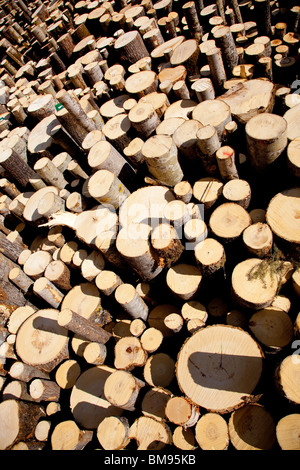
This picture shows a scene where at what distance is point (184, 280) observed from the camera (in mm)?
3041

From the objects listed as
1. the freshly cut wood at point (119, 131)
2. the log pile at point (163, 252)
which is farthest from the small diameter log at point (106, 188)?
the freshly cut wood at point (119, 131)

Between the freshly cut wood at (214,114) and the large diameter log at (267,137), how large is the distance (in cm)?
45

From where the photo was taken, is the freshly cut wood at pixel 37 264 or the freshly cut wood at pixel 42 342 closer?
the freshly cut wood at pixel 42 342

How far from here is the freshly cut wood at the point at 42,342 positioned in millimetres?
3330

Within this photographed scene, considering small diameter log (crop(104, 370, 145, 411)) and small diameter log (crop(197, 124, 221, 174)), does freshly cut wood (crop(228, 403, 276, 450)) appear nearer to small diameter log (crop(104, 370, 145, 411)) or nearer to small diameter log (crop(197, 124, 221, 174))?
small diameter log (crop(104, 370, 145, 411))

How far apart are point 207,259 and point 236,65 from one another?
341 centimetres

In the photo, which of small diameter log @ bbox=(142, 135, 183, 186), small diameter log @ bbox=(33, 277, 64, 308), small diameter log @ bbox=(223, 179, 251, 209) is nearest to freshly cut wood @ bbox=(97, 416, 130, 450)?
small diameter log @ bbox=(33, 277, 64, 308)

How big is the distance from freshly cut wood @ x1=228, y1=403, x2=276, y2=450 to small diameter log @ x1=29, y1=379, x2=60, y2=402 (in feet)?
6.85

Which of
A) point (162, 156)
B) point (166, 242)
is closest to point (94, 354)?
point (166, 242)

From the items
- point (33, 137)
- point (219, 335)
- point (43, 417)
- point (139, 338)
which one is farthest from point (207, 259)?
point (33, 137)

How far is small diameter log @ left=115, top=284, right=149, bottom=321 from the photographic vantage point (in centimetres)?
309

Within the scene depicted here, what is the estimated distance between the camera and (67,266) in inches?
155

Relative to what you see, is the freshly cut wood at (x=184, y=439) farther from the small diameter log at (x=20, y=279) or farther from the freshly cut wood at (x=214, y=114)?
the freshly cut wood at (x=214, y=114)

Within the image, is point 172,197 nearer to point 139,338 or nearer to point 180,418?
point 139,338
